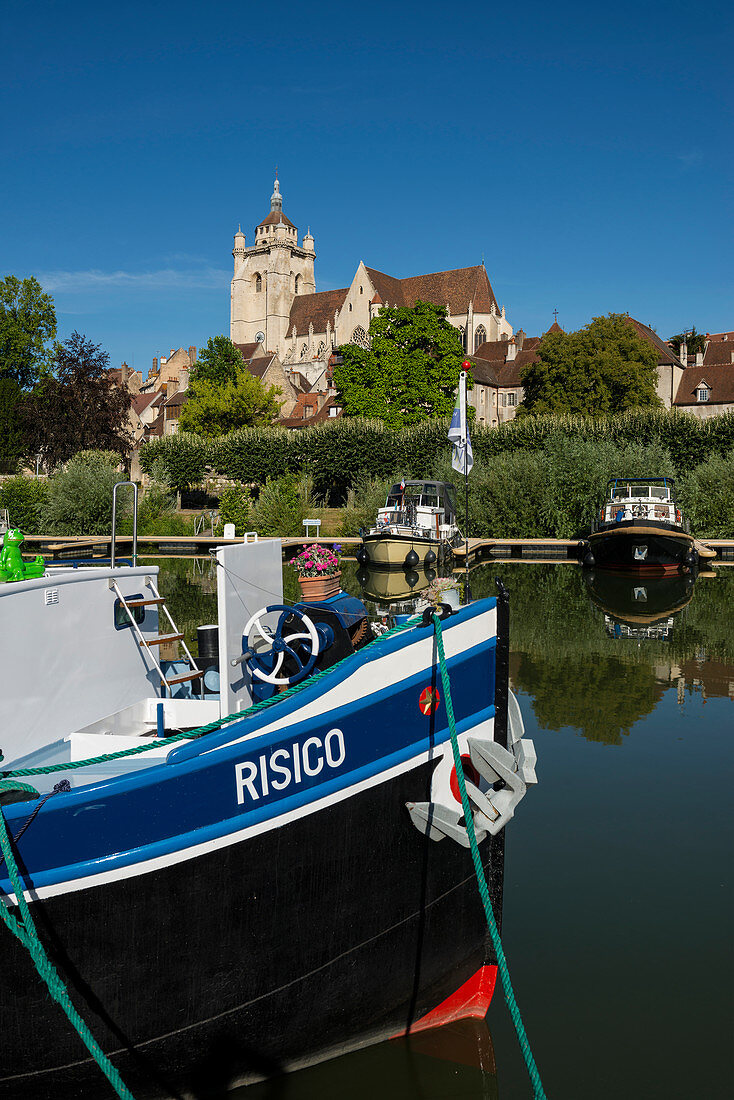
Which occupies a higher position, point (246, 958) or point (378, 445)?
point (378, 445)

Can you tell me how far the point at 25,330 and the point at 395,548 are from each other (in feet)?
147

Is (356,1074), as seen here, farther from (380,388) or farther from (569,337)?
(569,337)

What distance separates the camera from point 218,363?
66.0 metres

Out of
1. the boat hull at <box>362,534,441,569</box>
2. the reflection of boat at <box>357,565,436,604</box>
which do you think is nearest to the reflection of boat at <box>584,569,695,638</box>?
the reflection of boat at <box>357,565,436,604</box>

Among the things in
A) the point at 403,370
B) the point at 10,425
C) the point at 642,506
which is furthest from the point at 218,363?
the point at 642,506

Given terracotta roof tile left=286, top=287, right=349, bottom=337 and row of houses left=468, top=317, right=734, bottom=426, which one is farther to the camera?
terracotta roof tile left=286, top=287, right=349, bottom=337

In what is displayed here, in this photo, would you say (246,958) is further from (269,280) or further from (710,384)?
(269,280)

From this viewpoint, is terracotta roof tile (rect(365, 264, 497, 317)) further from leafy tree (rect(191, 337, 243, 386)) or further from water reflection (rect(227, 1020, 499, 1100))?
water reflection (rect(227, 1020, 499, 1100))

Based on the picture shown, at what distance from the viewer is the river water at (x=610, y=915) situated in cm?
416

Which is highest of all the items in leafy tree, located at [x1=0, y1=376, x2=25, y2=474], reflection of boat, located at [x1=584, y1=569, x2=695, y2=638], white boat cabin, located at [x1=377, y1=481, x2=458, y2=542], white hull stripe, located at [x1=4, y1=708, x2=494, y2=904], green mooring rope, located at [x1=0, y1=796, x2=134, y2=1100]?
leafy tree, located at [x1=0, y1=376, x2=25, y2=474]

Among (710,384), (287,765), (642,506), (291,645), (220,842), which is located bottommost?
(220,842)

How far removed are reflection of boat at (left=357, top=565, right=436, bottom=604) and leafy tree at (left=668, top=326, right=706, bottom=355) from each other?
6789cm

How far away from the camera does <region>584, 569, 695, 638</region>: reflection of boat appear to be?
1602 cm

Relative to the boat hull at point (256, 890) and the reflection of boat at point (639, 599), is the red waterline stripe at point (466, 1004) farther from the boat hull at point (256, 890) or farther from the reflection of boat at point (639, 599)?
the reflection of boat at point (639, 599)
